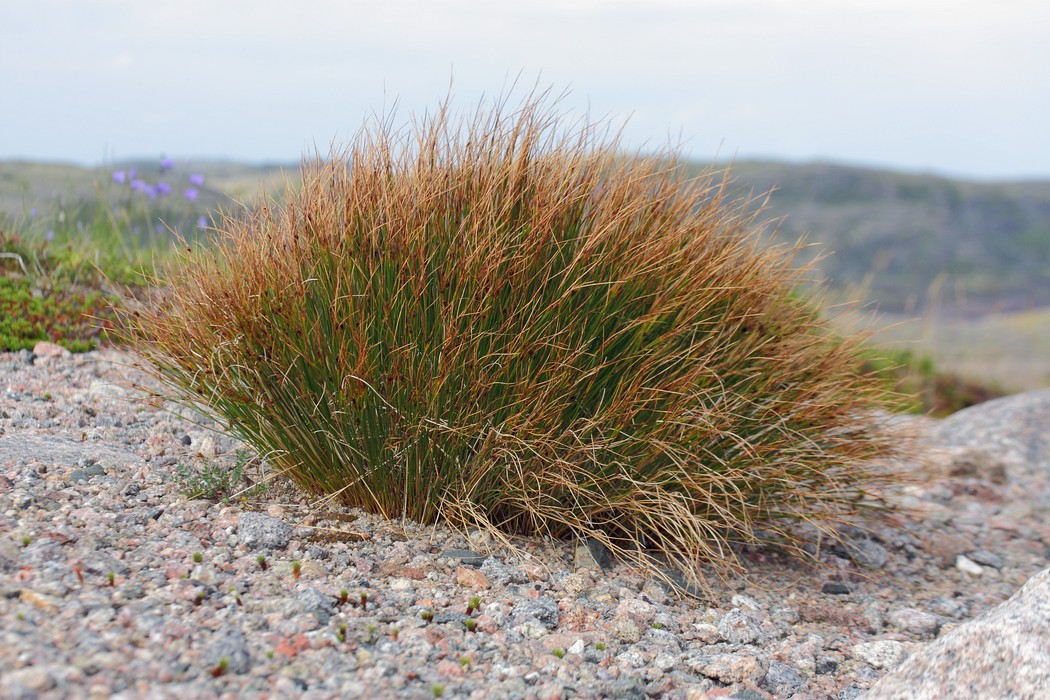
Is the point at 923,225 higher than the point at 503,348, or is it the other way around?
the point at 503,348

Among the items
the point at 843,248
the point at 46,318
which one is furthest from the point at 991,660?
the point at 843,248

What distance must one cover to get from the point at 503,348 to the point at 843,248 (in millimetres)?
10583

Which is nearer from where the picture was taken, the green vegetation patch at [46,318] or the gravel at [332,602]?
the gravel at [332,602]

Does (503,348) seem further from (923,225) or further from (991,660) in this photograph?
(923,225)

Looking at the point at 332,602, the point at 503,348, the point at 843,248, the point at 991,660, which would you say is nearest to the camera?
the point at 991,660

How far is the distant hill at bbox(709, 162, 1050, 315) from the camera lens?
2969 centimetres

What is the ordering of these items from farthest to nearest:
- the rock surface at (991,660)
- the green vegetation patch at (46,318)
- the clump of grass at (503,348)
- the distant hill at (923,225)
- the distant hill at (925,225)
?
the distant hill at (925,225)
the distant hill at (923,225)
the green vegetation patch at (46,318)
the clump of grass at (503,348)
the rock surface at (991,660)

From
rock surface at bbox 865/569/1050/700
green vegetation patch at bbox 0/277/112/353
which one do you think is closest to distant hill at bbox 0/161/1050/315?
green vegetation patch at bbox 0/277/112/353

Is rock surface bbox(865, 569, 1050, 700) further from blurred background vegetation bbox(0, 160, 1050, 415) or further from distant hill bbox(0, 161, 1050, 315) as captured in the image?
distant hill bbox(0, 161, 1050, 315)

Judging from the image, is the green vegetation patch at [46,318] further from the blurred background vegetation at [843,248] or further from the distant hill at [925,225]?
the distant hill at [925,225]

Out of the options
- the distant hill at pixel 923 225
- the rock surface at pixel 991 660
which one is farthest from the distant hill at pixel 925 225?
the rock surface at pixel 991 660

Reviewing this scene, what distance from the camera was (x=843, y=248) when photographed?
12.7m

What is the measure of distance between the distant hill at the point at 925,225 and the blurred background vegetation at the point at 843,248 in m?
A: 0.09

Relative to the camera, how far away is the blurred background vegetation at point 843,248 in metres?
5.23
